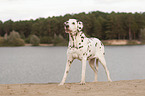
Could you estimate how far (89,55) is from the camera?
824 cm

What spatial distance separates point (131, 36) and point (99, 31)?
11846mm

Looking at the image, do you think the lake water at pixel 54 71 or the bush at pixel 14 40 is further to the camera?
the bush at pixel 14 40

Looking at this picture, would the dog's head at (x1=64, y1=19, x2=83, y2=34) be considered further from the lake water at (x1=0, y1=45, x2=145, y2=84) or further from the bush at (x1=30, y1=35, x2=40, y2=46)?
the bush at (x1=30, y1=35, x2=40, y2=46)

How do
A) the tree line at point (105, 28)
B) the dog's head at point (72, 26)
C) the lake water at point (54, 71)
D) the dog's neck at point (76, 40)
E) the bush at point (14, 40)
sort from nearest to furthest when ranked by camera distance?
the dog's head at point (72, 26)
the dog's neck at point (76, 40)
the lake water at point (54, 71)
the bush at point (14, 40)
the tree line at point (105, 28)

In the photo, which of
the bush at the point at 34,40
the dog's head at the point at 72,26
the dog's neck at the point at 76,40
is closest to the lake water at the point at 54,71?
the dog's neck at the point at 76,40

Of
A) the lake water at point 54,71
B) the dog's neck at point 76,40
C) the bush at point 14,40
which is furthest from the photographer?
the bush at point 14,40

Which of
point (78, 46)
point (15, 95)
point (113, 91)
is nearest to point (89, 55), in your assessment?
A: point (78, 46)

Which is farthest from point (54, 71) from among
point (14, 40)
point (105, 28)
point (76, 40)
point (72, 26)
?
point (105, 28)

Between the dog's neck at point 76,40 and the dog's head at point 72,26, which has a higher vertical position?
the dog's head at point 72,26

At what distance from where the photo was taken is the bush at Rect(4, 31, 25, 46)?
79363mm

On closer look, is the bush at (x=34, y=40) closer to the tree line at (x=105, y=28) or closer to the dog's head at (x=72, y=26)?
the tree line at (x=105, y=28)

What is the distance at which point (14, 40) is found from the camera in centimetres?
8069

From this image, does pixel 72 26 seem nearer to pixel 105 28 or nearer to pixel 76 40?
pixel 76 40

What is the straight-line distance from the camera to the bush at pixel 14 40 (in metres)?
79.4
